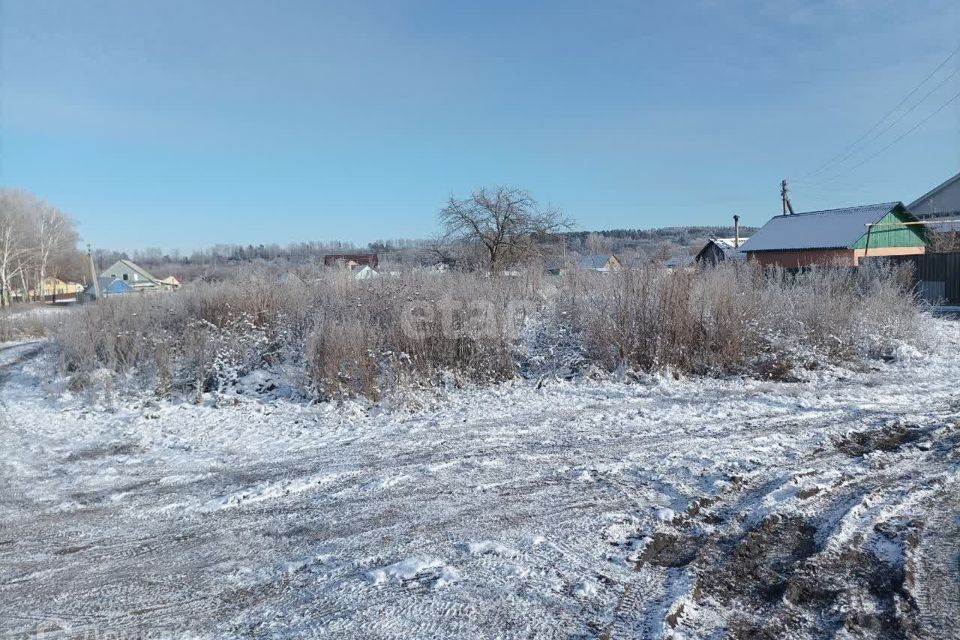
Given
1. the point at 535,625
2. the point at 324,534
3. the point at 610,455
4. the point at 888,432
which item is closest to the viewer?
the point at 535,625

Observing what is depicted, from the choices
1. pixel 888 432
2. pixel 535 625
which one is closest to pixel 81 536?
pixel 535 625

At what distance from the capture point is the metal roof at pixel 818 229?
2848cm

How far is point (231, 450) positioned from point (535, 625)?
5.03 metres

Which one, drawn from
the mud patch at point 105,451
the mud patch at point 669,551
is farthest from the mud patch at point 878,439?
the mud patch at point 105,451

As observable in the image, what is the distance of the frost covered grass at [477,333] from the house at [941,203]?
78.4ft

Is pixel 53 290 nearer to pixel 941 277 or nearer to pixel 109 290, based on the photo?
pixel 109 290

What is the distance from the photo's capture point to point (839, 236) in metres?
28.9

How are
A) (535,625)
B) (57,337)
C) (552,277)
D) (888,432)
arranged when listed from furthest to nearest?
(552,277)
(57,337)
(888,432)
(535,625)

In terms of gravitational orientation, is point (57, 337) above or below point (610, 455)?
above

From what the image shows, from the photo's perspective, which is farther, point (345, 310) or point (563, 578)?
point (345, 310)

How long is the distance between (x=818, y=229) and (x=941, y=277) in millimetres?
10371

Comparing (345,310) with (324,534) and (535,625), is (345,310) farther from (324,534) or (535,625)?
(535,625)

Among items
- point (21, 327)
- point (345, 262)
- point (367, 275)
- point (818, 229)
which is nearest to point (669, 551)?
point (367, 275)

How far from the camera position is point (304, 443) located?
7.01 m
